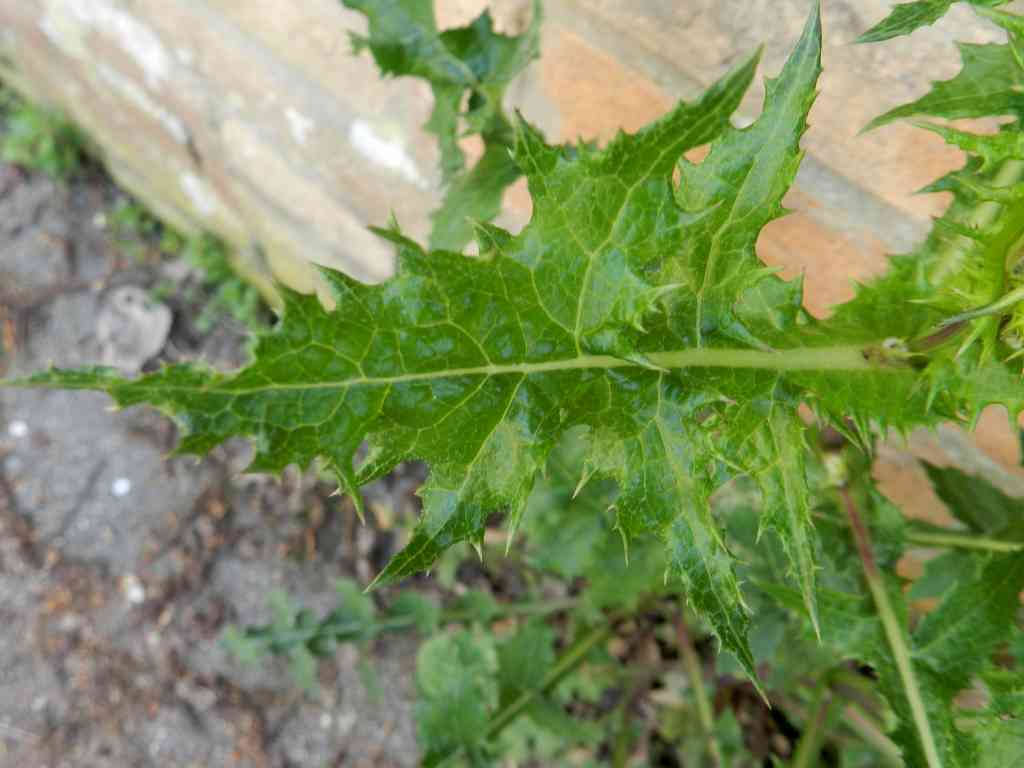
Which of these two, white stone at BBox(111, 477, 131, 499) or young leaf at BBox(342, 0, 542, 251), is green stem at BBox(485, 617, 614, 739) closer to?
young leaf at BBox(342, 0, 542, 251)

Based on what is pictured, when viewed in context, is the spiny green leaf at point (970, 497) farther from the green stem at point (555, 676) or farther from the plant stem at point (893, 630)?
the green stem at point (555, 676)

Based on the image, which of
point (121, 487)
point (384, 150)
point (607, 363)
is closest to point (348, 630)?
point (121, 487)

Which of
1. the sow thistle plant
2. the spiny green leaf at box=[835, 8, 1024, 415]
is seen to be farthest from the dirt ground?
the spiny green leaf at box=[835, 8, 1024, 415]

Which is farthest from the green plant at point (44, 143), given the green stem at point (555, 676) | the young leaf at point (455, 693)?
the green stem at point (555, 676)

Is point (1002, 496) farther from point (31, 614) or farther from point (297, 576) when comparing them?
point (31, 614)

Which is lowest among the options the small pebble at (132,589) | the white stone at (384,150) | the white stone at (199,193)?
the small pebble at (132,589)

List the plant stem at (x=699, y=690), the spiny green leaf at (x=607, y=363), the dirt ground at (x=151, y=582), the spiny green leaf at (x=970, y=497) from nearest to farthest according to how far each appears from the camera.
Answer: the spiny green leaf at (x=607, y=363), the spiny green leaf at (x=970, y=497), the plant stem at (x=699, y=690), the dirt ground at (x=151, y=582)
